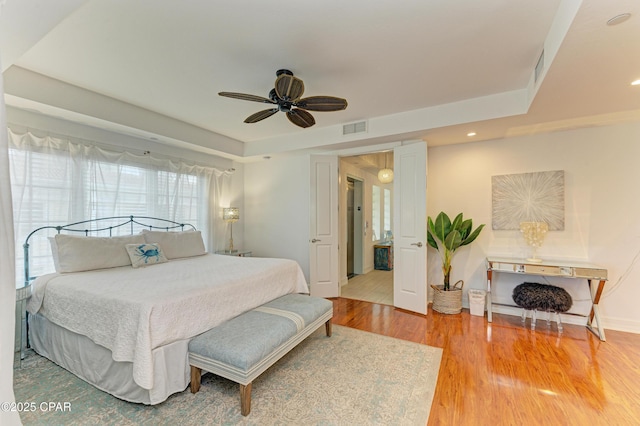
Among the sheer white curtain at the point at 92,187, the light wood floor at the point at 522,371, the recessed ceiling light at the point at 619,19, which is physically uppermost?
the recessed ceiling light at the point at 619,19

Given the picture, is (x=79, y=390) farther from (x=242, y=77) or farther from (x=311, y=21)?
(x=311, y=21)

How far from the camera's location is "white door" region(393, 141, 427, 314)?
3.72 m

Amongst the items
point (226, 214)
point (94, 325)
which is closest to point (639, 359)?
point (94, 325)

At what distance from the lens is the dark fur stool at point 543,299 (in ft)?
10.2

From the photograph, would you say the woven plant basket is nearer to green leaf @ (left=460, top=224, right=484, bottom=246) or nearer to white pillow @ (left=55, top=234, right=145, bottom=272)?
green leaf @ (left=460, top=224, right=484, bottom=246)

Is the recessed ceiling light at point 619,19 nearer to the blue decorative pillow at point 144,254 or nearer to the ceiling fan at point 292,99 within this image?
the ceiling fan at point 292,99

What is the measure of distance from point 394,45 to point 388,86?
703 millimetres

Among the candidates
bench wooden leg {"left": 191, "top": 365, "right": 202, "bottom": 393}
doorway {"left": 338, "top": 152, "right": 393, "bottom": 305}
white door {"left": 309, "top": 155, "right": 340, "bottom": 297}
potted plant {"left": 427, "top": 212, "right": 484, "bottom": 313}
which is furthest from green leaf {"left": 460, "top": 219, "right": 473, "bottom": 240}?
bench wooden leg {"left": 191, "top": 365, "right": 202, "bottom": 393}

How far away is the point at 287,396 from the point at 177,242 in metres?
2.58

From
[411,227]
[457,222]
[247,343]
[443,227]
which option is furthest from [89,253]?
[457,222]

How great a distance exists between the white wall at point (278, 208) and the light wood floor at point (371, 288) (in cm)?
88

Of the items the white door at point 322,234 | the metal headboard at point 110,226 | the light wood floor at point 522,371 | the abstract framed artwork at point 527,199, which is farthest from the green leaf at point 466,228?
the metal headboard at point 110,226

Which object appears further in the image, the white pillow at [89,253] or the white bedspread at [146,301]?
the white pillow at [89,253]

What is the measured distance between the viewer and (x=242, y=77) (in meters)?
2.68
